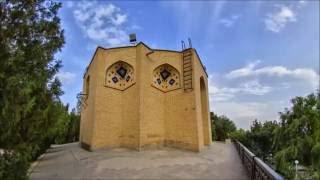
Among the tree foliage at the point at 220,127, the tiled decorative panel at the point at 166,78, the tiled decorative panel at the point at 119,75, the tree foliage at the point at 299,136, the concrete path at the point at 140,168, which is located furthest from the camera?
the tree foliage at the point at 220,127

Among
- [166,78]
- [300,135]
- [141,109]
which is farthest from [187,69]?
[300,135]

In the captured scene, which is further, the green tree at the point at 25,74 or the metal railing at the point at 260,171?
the metal railing at the point at 260,171

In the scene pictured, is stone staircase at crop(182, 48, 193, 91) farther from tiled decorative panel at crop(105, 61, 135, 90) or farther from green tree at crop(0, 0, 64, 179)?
green tree at crop(0, 0, 64, 179)

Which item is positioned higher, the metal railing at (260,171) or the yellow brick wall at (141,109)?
the yellow brick wall at (141,109)

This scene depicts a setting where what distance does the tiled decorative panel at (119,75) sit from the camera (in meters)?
14.8

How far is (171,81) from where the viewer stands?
15.3m

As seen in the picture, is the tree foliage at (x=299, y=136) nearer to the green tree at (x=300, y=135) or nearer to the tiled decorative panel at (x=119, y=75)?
the green tree at (x=300, y=135)

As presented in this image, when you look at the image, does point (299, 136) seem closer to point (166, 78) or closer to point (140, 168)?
point (140, 168)

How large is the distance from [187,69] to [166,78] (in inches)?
48.7

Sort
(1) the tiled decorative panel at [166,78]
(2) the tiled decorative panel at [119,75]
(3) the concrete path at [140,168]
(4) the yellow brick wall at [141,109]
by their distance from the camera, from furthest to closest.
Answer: (1) the tiled decorative panel at [166,78] → (2) the tiled decorative panel at [119,75] → (4) the yellow brick wall at [141,109] → (3) the concrete path at [140,168]

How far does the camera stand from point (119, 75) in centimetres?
1513

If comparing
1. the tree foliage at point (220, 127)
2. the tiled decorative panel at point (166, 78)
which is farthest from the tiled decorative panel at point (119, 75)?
the tree foliage at point (220, 127)

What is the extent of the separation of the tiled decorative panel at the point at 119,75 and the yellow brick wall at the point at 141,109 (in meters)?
0.24

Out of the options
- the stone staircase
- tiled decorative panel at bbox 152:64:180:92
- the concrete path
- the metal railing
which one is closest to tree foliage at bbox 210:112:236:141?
tiled decorative panel at bbox 152:64:180:92
